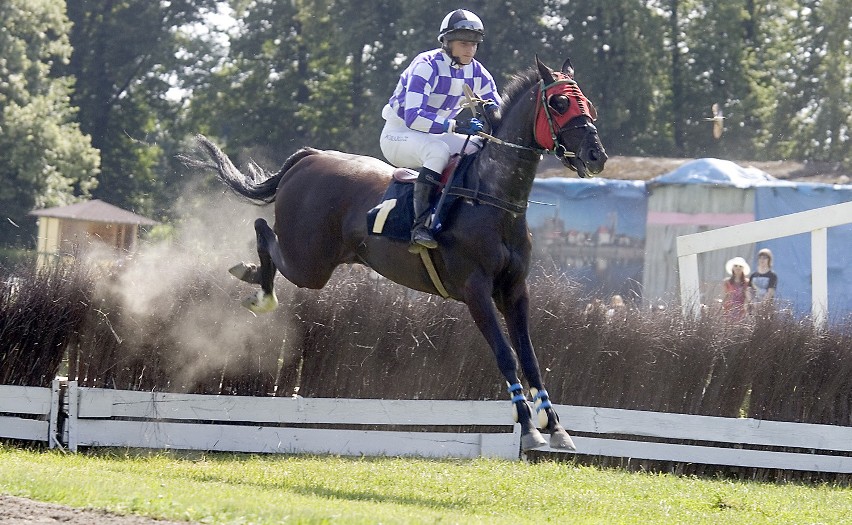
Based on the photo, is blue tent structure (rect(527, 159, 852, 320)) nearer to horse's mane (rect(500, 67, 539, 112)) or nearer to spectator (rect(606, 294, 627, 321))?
spectator (rect(606, 294, 627, 321))

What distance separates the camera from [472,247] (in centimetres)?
877

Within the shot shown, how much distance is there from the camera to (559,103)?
8.55 meters

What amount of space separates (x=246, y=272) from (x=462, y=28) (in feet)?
10.2

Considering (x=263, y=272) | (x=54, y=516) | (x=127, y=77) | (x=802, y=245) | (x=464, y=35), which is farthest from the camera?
(x=127, y=77)

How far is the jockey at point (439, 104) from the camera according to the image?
29.5ft

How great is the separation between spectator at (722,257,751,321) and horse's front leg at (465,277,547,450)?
12.6 ft

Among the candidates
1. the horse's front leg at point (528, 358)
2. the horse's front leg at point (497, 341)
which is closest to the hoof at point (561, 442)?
the horse's front leg at point (528, 358)

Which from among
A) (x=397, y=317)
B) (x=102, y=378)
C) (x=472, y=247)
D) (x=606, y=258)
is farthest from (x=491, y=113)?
(x=606, y=258)

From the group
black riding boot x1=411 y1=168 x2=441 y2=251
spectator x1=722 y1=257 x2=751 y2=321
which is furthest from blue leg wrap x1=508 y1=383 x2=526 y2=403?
spectator x1=722 y1=257 x2=751 y2=321

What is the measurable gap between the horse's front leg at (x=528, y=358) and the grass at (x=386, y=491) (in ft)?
1.70

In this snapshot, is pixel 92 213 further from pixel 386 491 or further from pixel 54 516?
pixel 54 516

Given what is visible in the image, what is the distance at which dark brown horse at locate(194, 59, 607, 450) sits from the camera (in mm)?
8477

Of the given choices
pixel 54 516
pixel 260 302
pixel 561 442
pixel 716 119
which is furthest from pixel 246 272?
pixel 716 119

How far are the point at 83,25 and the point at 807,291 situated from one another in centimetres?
3574
